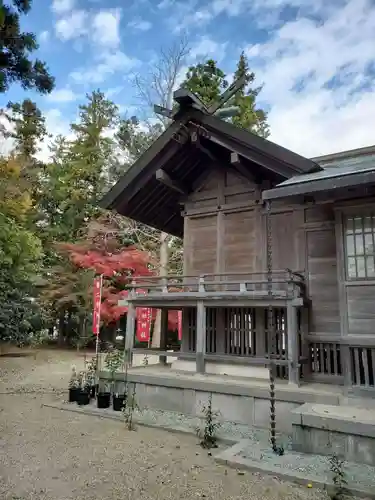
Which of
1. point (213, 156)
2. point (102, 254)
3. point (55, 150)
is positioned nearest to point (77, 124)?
point (55, 150)

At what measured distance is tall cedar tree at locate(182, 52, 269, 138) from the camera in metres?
23.0

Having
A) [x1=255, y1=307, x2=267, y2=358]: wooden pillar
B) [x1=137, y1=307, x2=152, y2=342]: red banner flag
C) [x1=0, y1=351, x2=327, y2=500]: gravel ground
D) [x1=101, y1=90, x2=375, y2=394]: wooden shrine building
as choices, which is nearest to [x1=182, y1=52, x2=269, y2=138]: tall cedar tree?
[x1=137, y1=307, x2=152, y2=342]: red banner flag

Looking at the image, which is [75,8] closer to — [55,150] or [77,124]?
[77,124]

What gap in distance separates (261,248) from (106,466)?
18.5ft

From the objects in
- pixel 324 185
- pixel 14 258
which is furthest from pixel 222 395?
pixel 14 258

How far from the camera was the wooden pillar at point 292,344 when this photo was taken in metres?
7.00

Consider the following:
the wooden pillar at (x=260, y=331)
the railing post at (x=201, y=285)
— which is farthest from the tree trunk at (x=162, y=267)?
the wooden pillar at (x=260, y=331)

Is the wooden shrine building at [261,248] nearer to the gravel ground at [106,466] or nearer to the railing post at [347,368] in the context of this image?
the railing post at [347,368]

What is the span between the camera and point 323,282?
25.6 feet

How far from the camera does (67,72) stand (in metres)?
10.8

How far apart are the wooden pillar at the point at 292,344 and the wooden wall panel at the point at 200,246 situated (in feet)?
8.57

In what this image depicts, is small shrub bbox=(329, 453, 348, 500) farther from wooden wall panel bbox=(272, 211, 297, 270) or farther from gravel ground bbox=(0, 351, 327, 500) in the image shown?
wooden wall panel bbox=(272, 211, 297, 270)

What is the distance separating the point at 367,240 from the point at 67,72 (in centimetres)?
942

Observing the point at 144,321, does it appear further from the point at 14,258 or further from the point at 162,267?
the point at 14,258
